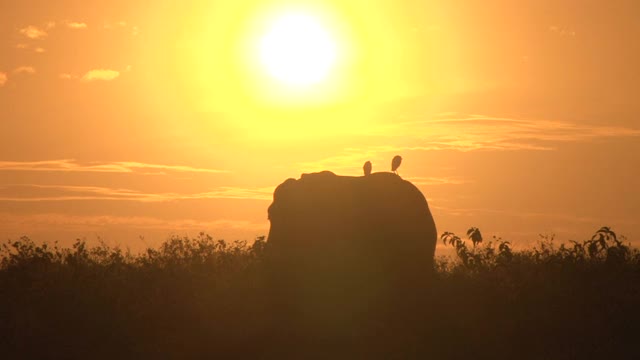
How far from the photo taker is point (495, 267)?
27422 millimetres

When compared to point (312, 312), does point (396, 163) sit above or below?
above

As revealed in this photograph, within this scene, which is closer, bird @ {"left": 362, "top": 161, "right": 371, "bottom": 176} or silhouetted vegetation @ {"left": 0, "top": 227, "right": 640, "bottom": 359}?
silhouetted vegetation @ {"left": 0, "top": 227, "right": 640, "bottom": 359}

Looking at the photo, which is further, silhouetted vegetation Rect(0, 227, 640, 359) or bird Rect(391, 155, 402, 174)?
bird Rect(391, 155, 402, 174)

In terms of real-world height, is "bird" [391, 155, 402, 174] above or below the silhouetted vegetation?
above

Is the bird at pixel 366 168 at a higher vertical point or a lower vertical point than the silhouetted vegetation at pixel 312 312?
higher

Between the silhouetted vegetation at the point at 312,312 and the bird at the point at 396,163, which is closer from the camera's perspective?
the silhouetted vegetation at the point at 312,312

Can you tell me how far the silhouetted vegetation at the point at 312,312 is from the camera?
21.7m

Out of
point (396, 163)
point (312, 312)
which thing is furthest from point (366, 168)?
point (312, 312)

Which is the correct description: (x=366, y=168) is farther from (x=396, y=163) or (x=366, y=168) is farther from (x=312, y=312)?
(x=312, y=312)

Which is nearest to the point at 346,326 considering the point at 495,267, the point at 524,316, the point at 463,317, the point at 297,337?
the point at 297,337

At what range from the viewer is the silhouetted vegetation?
71.2 feet

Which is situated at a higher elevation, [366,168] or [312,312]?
[366,168]

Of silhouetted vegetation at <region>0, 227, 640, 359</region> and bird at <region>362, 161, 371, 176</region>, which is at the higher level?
bird at <region>362, 161, 371, 176</region>

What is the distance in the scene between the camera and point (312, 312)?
23594 millimetres
